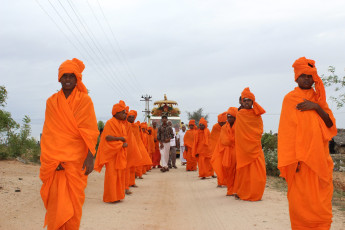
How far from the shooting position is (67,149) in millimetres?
5137

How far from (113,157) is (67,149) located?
4.15 metres

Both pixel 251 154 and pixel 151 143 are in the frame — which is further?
pixel 151 143

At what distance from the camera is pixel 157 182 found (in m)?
13.6

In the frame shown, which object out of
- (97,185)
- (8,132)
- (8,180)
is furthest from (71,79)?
(8,132)

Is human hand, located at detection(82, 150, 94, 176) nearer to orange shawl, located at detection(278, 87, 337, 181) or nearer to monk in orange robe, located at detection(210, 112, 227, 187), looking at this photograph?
orange shawl, located at detection(278, 87, 337, 181)

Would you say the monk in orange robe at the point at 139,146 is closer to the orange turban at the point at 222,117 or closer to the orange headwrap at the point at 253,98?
the orange turban at the point at 222,117

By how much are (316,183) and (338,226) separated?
1.91m

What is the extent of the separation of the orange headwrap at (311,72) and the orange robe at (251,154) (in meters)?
3.47

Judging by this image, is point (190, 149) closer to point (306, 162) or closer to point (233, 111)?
point (233, 111)

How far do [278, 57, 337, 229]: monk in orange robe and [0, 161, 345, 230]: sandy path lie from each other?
5.14ft

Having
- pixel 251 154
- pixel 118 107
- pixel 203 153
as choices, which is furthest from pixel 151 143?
pixel 251 154

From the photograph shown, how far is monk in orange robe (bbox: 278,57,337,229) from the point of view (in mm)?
4945

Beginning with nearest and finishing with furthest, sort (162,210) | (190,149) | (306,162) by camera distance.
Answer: (306,162)
(162,210)
(190,149)

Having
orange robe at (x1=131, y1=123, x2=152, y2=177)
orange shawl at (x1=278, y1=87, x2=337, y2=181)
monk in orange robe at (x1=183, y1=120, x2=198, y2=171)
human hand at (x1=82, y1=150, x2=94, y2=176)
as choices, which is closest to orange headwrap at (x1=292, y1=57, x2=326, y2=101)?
orange shawl at (x1=278, y1=87, x2=337, y2=181)
